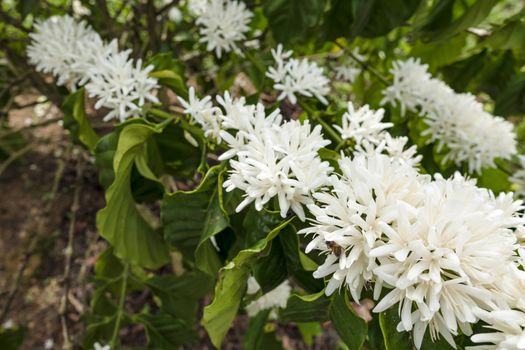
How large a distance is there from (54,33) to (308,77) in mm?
434

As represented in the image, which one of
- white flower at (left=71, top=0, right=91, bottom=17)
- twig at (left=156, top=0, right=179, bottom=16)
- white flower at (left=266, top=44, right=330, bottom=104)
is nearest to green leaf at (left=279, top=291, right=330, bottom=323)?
white flower at (left=266, top=44, right=330, bottom=104)

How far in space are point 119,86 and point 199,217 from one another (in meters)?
0.23

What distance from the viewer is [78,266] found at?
1.79m

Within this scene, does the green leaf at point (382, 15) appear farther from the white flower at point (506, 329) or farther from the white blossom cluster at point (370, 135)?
the white flower at point (506, 329)

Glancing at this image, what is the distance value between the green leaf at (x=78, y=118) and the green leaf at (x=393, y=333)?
19.4 inches

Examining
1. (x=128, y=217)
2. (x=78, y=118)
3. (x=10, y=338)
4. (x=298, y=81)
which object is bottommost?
(x=10, y=338)

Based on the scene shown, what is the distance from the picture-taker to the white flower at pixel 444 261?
414 millimetres

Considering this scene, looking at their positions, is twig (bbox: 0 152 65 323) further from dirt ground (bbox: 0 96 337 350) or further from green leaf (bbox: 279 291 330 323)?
green leaf (bbox: 279 291 330 323)

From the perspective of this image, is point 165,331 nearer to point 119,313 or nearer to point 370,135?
point 119,313

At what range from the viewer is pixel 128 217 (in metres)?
0.73

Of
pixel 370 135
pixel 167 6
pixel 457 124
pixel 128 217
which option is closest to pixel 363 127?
pixel 370 135

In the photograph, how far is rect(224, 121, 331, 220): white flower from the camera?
508 mm

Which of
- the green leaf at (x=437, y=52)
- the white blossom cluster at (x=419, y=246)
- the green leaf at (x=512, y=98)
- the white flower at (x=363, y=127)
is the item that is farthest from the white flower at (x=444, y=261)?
the green leaf at (x=437, y=52)

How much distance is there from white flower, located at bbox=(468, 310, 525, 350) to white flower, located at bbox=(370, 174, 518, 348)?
0.01m
